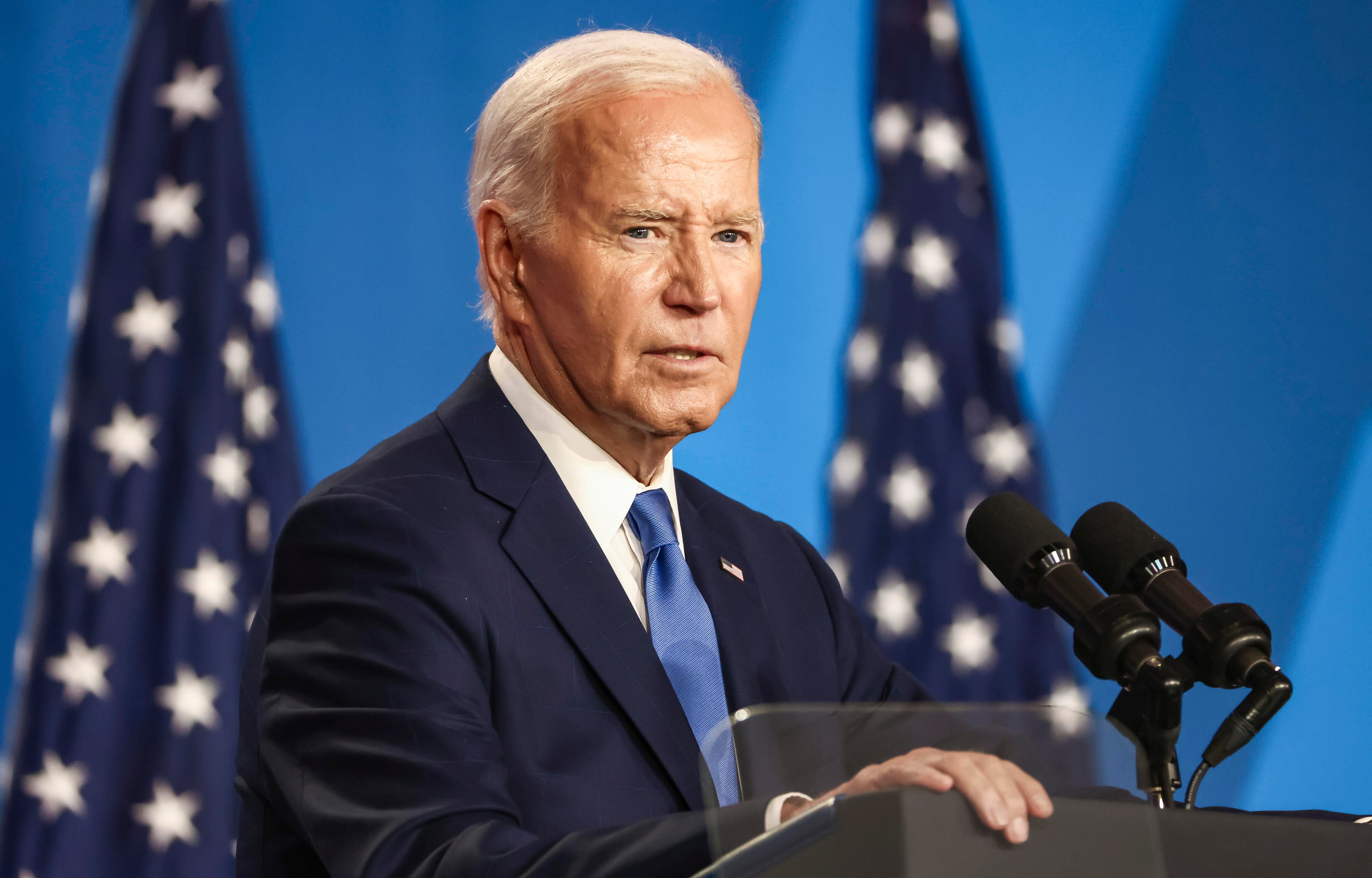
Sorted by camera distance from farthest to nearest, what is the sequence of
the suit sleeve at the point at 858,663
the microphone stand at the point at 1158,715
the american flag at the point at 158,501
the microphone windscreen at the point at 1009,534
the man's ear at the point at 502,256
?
the american flag at the point at 158,501
the suit sleeve at the point at 858,663
the man's ear at the point at 502,256
the microphone windscreen at the point at 1009,534
the microphone stand at the point at 1158,715

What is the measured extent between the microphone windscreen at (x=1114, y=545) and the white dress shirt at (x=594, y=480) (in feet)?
2.03

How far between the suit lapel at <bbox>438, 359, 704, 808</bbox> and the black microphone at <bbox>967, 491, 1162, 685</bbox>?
1.47ft

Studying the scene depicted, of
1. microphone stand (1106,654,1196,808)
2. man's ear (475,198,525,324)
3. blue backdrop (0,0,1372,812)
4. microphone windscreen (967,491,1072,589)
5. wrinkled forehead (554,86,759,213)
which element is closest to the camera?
microphone stand (1106,654,1196,808)

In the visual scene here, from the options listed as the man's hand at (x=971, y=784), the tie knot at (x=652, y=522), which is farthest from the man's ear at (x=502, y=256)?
the man's hand at (x=971, y=784)

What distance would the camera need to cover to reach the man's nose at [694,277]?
1.82 m

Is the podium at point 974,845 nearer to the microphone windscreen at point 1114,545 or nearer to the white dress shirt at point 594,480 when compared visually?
the microphone windscreen at point 1114,545

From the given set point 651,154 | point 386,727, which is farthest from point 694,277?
point 386,727

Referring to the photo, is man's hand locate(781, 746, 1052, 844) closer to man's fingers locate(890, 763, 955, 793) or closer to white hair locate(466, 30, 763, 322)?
man's fingers locate(890, 763, 955, 793)

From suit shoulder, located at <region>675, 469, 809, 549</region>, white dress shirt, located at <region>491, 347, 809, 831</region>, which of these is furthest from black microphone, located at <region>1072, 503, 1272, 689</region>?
suit shoulder, located at <region>675, 469, 809, 549</region>

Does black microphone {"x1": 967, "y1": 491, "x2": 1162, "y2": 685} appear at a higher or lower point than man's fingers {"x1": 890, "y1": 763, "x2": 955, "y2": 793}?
higher

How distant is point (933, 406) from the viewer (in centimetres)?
370

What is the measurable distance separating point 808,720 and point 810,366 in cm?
286

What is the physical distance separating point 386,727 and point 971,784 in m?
0.73

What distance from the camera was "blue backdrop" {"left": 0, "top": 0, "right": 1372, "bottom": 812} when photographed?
139 inches
